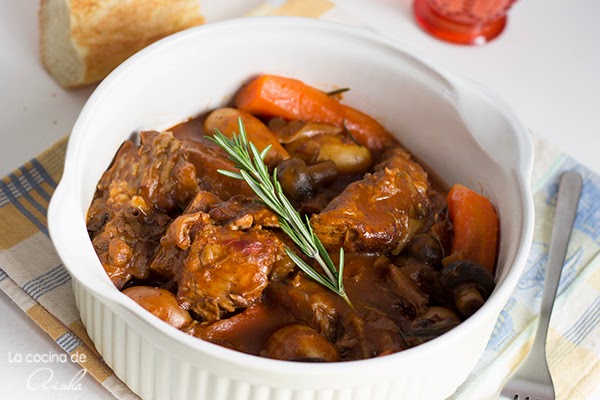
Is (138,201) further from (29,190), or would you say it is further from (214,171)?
(29,190)

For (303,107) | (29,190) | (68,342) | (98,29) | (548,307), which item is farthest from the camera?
(98,29)

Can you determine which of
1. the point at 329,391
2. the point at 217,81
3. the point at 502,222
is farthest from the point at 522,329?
the point at 217,81

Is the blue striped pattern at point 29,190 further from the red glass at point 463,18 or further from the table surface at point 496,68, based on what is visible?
the red glass at point 463,18

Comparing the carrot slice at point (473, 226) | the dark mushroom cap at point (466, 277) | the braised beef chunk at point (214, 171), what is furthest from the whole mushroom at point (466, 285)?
the braised beef chunk at point (214, 171)

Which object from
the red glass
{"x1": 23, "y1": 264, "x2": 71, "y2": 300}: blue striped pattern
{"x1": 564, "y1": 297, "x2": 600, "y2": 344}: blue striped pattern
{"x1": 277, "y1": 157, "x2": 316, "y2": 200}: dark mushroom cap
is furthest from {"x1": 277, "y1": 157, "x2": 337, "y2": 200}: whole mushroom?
the red glass

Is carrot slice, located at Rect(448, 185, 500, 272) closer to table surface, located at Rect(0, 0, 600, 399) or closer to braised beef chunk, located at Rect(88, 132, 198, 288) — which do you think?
table surface, located at Rect(0, 0, 600, 399)

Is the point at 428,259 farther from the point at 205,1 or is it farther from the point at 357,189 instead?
the point at 205,1

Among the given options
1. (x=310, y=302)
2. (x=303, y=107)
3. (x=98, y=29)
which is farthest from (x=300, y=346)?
(x=98, y=29)

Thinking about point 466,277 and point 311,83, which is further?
point 311,83
